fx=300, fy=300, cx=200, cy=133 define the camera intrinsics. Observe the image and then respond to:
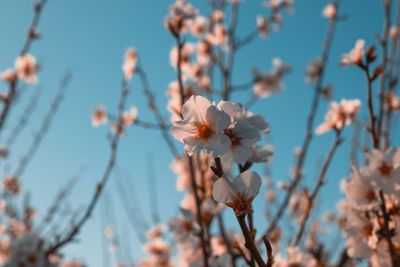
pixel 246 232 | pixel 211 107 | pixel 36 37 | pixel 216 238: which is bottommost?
pixel 246 232

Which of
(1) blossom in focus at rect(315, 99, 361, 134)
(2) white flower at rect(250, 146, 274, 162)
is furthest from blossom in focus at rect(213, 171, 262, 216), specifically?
(1) blossom in focus at rect(315, 99, 361, 134)

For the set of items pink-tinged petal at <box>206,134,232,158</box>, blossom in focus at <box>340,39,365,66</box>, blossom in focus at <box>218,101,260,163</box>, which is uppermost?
blossom in focus at <box>340,39,365,66</box>

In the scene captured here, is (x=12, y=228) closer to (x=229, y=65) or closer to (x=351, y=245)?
(x=229, y=65)

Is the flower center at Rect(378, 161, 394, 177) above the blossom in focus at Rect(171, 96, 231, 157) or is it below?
above

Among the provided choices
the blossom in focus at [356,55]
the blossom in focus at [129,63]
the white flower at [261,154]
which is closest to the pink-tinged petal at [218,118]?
the white flower at [261,154]

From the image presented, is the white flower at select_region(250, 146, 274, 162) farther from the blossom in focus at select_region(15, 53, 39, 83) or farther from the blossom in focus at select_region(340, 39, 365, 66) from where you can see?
the blossom in focus at select_region(15, 53, 39, 83)

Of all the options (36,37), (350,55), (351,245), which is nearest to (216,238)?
(351,245)

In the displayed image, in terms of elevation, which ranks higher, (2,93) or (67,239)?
(2,93)

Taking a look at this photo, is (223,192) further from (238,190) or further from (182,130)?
(182,130)
